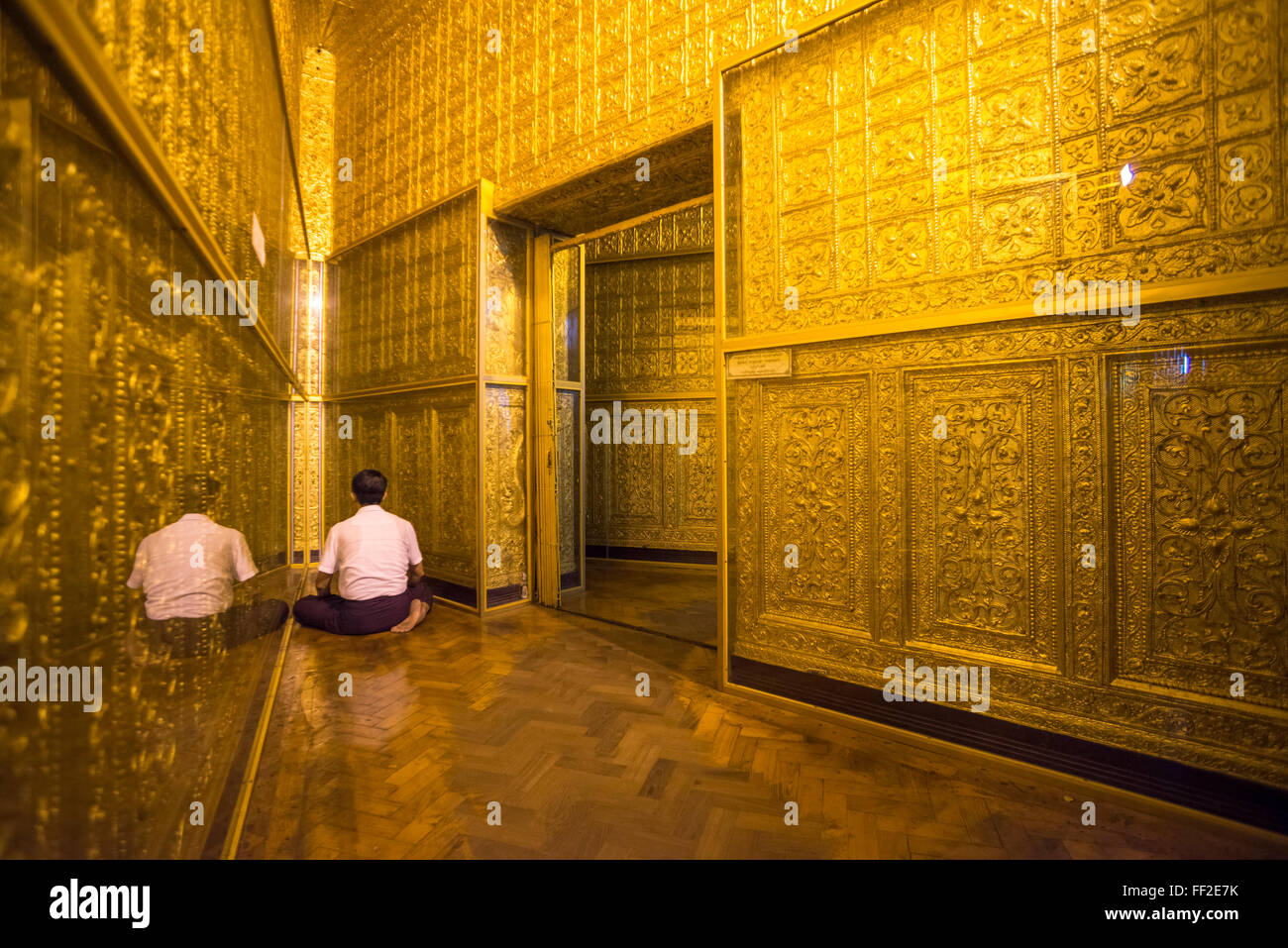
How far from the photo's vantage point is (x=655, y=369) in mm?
→ 7504

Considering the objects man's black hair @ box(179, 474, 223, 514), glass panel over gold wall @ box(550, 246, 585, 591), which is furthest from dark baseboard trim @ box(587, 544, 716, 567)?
man's black hair @ box(179, 474, 223, 514)

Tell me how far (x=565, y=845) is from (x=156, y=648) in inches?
51.2

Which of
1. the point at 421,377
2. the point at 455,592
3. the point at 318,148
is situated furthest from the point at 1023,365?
the point at 318,148

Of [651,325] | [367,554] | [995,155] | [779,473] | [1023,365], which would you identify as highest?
[651,325]

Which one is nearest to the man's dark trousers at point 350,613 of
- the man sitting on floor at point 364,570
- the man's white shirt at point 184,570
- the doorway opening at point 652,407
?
the man sitting on floor at point 364,570

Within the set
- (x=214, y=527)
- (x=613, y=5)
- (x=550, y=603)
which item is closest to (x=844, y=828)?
(x=214, y=527)

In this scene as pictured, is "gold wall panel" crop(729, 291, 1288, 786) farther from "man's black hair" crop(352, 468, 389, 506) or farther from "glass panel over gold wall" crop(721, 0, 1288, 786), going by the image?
"man's black hair" crop(352, 468, 389, 506)

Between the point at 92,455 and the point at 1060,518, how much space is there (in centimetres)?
282

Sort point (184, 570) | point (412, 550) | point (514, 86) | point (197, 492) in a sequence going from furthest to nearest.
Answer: point (514, 86) → point (412, 550) → point (197, 492) → point (184, 570)

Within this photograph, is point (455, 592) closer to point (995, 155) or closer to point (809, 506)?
point (809, 506)

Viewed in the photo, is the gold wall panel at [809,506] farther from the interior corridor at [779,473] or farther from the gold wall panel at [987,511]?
the gold wall panel at [987,511]

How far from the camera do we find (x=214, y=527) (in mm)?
1431

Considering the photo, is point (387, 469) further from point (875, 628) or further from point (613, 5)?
point (875, 628)

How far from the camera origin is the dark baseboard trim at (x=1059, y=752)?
1900 millimetres
